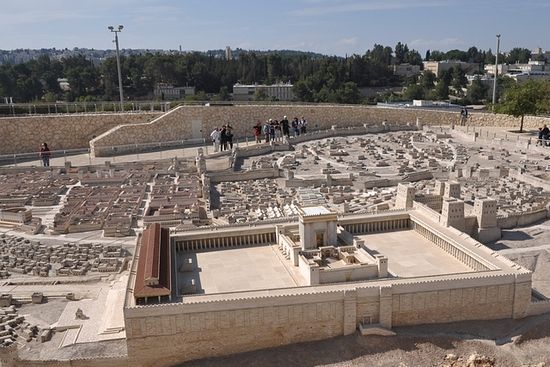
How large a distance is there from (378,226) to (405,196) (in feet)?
7.27

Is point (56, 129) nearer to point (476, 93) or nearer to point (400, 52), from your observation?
point (476, 93)

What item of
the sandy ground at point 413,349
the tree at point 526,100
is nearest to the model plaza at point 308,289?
the sandy ground at point 413,349

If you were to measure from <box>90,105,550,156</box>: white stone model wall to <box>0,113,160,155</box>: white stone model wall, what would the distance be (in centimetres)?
229

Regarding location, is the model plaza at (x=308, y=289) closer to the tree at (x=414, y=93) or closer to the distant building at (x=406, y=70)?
the tree at (x=414, y=93)

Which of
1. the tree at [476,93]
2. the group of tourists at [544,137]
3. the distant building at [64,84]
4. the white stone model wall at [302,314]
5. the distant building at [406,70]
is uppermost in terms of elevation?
the distant building at [406,70]

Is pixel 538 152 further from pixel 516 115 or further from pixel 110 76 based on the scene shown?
pixel 110 76

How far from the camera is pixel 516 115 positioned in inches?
1554

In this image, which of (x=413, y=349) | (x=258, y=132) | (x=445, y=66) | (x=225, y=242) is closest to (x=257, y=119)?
(x=258, y=132)

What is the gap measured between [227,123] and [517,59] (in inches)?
5366

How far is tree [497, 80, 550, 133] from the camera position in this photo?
38.4 m

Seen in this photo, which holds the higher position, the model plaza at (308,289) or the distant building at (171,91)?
the distant building at (171,91)

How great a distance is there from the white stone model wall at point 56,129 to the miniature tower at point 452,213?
26.5 meters

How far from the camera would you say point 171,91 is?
68.4m

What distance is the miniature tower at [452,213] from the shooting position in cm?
2038
